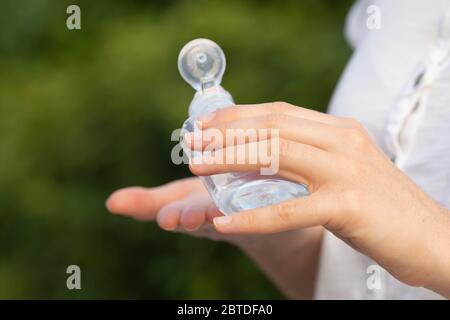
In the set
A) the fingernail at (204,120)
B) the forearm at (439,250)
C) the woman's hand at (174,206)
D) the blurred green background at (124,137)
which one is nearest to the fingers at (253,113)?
the fingernail at (204,120)

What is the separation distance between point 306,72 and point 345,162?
4.48ft

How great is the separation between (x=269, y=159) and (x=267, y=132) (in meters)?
0.02

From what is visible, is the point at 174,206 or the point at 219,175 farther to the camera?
the point at 174,206

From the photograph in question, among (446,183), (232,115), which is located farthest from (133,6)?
(232,115)

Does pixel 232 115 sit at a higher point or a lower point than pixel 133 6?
lower

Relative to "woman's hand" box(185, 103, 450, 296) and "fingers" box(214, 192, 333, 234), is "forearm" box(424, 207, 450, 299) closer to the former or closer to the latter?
"woman's hand" box(185, 103, 450, 296)

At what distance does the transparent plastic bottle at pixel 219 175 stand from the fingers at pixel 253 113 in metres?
0.03

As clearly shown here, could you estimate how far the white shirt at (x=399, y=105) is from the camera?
92 cm

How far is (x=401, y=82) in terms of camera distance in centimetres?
100

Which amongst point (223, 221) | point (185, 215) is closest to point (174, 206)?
point (185, 215)

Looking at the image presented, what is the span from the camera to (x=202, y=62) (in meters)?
0.81

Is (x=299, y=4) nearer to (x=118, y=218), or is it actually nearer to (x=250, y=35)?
(x=250, y=35)

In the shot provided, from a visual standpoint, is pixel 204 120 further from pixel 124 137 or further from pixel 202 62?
pixel 124 137

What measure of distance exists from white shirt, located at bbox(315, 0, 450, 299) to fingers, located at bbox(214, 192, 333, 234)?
0.97 ft
